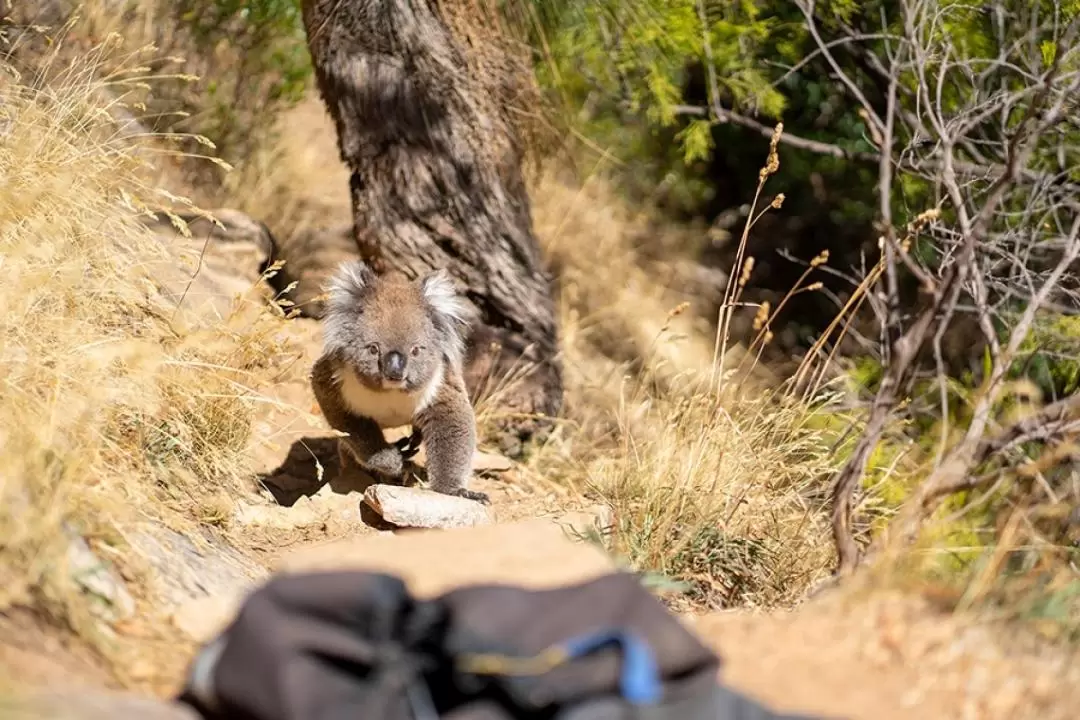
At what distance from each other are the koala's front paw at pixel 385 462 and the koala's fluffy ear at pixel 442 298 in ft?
2.60

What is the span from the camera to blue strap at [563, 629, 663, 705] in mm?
2870

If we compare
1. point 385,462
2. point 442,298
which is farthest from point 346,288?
point 385,462

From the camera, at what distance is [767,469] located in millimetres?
5953

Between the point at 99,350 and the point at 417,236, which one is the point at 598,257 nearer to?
the point at 417,236

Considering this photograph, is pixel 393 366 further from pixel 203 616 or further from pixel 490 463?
pixel 203 616

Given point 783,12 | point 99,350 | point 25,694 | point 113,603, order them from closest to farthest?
point 25,694 < point 113,603 < point 99,350 < point 783,12

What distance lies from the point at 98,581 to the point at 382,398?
9.57ft

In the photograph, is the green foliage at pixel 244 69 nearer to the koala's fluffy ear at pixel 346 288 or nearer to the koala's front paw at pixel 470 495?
the koala's fluffy ear at pixel 346 288

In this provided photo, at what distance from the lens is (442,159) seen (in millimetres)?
7691

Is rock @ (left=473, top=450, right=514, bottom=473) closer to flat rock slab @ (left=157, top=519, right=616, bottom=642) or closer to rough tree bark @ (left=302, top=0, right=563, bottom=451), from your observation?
rough tree bark @ (left=302, top=0, right=563, bottom=451)

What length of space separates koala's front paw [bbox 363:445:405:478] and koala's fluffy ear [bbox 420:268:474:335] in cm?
79

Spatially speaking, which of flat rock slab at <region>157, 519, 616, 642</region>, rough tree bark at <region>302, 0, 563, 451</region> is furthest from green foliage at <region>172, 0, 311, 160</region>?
flat rock slab at <region>157, 519, 616, 642</region>

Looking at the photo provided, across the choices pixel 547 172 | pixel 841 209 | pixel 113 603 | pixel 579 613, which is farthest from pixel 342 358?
pixel 841 209

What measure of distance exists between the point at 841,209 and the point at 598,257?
89.8 inches
